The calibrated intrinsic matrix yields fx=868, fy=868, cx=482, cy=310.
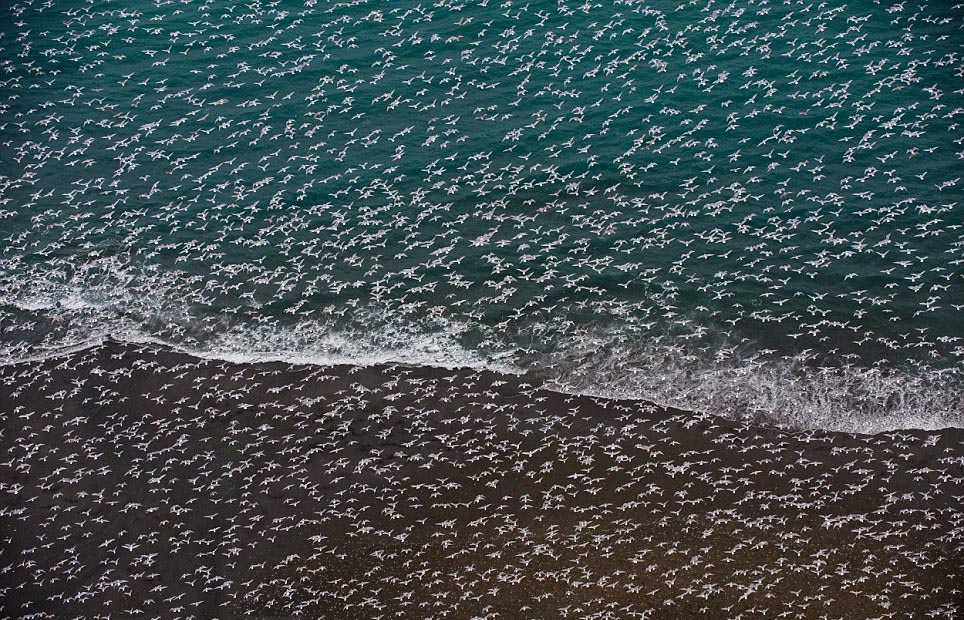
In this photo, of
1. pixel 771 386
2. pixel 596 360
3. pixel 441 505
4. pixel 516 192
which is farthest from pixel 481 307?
pixel 771 386

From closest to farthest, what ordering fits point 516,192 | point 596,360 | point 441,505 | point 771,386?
1. point 441,505
2. point 771,386
3. point 596,360
4. point 516,192

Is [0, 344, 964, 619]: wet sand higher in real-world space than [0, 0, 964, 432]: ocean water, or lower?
lower

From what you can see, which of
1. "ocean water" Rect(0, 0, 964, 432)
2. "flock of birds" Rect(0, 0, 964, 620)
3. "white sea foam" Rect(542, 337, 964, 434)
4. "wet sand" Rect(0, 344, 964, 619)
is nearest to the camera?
"wet sand" Rect(0, 344, 964, 619)

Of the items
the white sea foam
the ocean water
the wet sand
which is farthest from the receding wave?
the wet sand

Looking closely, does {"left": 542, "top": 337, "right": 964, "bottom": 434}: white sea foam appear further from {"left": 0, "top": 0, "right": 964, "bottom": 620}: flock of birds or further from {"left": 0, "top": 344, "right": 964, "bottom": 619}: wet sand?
{"left": 0, "top": 344, "right": 964, "bottom": 619}: wet sand

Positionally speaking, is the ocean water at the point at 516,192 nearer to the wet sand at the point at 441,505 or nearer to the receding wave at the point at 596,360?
the receding wave at the point at 596,360

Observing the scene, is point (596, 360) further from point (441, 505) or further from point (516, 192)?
point (516, 192)
